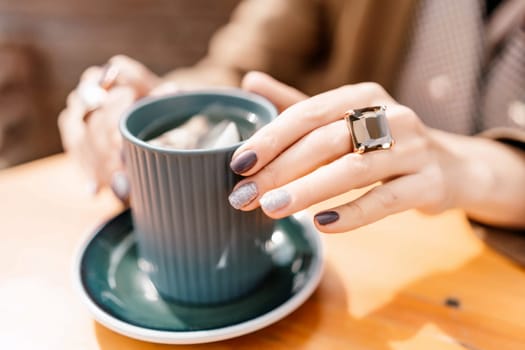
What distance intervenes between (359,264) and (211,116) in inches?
8.1

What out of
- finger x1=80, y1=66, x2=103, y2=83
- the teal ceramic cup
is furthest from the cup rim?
finger x1=80, y1=66, x2=103, y2=83

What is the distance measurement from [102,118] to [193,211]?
284mm

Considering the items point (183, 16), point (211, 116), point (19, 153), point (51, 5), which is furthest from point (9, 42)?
point (211, 116)

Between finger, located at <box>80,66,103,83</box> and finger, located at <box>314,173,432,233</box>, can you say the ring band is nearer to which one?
finger, located at <box>314,173,432,233</box>

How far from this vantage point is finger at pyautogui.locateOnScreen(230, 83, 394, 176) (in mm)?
397

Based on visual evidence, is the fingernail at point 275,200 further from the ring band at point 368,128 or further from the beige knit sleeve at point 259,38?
the beige knit sleeve at point 259,38

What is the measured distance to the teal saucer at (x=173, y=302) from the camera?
422 mm

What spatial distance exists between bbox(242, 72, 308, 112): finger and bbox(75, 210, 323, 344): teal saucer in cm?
12

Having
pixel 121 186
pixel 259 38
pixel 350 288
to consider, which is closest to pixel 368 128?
pixel 350 288

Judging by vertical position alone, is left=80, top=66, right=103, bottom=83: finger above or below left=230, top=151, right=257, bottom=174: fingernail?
below

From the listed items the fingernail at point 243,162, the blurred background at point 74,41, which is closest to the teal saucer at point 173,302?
the fingernail at point 243,162

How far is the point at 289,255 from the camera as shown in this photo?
52 centimetres

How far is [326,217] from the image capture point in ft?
1.39

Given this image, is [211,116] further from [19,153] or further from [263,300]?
[19,153]
